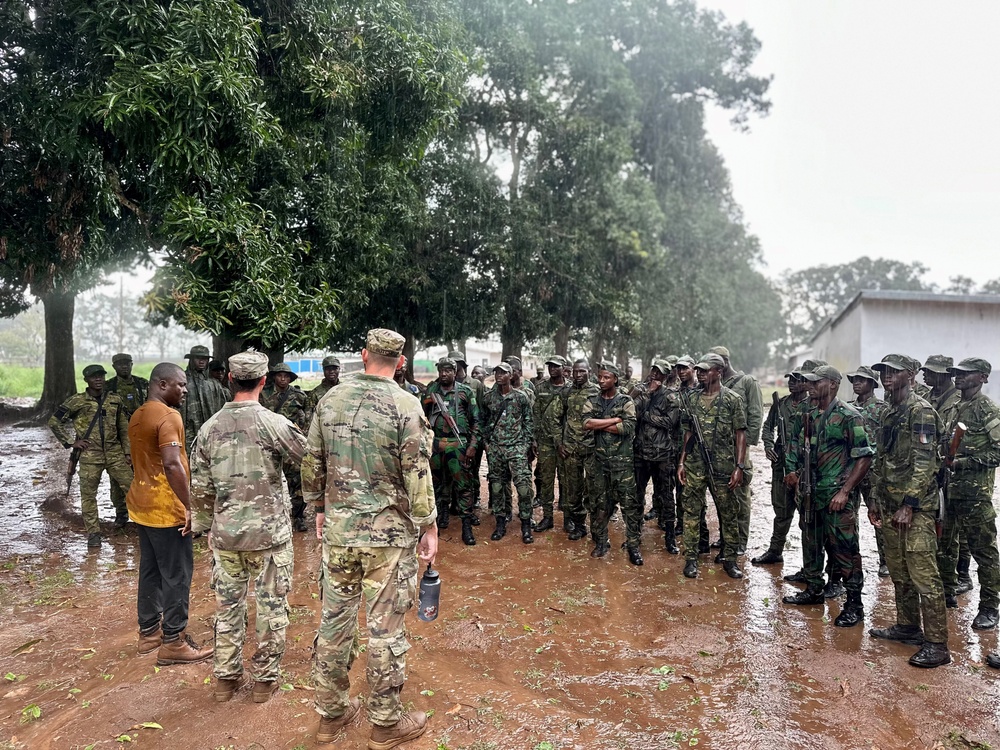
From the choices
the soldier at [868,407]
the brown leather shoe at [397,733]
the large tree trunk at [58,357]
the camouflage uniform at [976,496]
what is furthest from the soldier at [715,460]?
the large tree trunk at [58,357]

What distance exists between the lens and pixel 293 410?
24.1 feet

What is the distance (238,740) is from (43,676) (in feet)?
5.89

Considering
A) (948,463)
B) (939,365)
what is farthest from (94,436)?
(939,365)

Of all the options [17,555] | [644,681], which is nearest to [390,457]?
[644,681]

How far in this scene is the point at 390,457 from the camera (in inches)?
128

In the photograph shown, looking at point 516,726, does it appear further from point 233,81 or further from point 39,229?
point 39,229

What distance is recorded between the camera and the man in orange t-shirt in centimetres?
393

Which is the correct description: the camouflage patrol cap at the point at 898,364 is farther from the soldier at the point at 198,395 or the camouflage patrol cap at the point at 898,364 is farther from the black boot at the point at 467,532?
the soldier at the point at 198,395

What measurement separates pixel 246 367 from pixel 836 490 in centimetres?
483

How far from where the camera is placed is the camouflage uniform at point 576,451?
6902 millimetres

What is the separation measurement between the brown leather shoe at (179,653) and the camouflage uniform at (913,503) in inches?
197

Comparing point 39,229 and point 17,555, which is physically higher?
point 39,229

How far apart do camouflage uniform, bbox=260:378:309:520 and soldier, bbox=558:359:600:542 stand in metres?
3.18

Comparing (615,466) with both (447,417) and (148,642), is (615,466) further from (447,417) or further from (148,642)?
(148,642)
